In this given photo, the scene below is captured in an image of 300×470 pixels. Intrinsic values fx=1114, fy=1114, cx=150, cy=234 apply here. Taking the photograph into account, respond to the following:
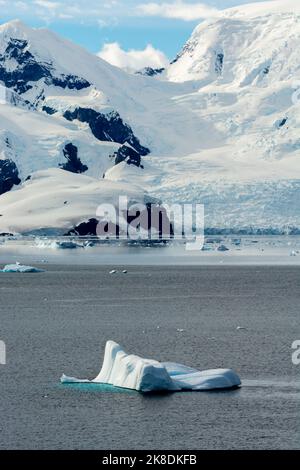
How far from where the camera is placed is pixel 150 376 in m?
43.9

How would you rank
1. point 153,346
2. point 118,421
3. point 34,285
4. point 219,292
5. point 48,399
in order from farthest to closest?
point 34,285
point 219,292
point 153,346
point 48,399
point 118,421

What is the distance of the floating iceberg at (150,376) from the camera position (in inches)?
1727

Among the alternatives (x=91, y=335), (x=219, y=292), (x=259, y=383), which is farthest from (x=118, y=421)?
(x=219, y=292)

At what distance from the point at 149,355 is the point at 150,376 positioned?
522 inches

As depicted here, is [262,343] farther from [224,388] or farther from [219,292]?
[219,292]

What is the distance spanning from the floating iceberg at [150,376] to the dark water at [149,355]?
2.02 ft

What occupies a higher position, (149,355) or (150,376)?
(150,376)

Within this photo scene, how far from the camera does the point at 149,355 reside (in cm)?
5712

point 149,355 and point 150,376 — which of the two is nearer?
point 150,376

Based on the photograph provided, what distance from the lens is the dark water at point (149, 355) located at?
39.0m

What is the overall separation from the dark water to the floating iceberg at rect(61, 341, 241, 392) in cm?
62

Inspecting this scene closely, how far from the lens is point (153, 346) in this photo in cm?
6131

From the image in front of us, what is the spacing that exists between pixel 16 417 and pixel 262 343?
78.9ft

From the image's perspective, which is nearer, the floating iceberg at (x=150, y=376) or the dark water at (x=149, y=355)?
the dark water at (x=149, y=355)
